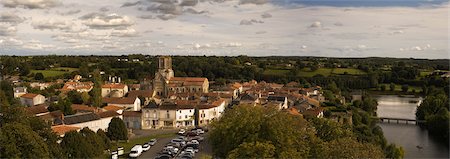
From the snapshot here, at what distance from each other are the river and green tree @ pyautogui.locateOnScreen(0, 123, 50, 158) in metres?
16.6

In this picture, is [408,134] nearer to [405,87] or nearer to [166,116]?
[166,116]

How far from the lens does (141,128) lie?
25031 mm

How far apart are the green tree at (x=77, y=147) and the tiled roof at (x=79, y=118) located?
21.1ft

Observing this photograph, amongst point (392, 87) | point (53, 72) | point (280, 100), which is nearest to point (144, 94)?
point (280, 100)

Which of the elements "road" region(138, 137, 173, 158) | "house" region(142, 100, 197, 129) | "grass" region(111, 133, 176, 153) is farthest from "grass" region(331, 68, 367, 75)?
"road" region(138, 137, 173, 158)

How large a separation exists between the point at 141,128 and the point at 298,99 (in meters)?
12.0

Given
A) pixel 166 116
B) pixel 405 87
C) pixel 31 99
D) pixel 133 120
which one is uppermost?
pixel 31 99

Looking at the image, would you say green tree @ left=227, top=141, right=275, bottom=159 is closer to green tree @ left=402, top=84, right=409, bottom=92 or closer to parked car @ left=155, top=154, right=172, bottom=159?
parked car @ left=155, top=154, right=172, bottom=159

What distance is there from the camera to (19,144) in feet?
35.5

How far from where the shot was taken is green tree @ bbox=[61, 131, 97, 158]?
14094 mm

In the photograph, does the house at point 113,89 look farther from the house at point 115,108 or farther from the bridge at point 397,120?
the bridge at point 397,120

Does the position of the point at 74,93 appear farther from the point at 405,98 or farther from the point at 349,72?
the point at 349,72

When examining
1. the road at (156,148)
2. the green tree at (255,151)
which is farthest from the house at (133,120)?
the green tree at (255,151)

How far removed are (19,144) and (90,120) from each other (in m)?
11.0
